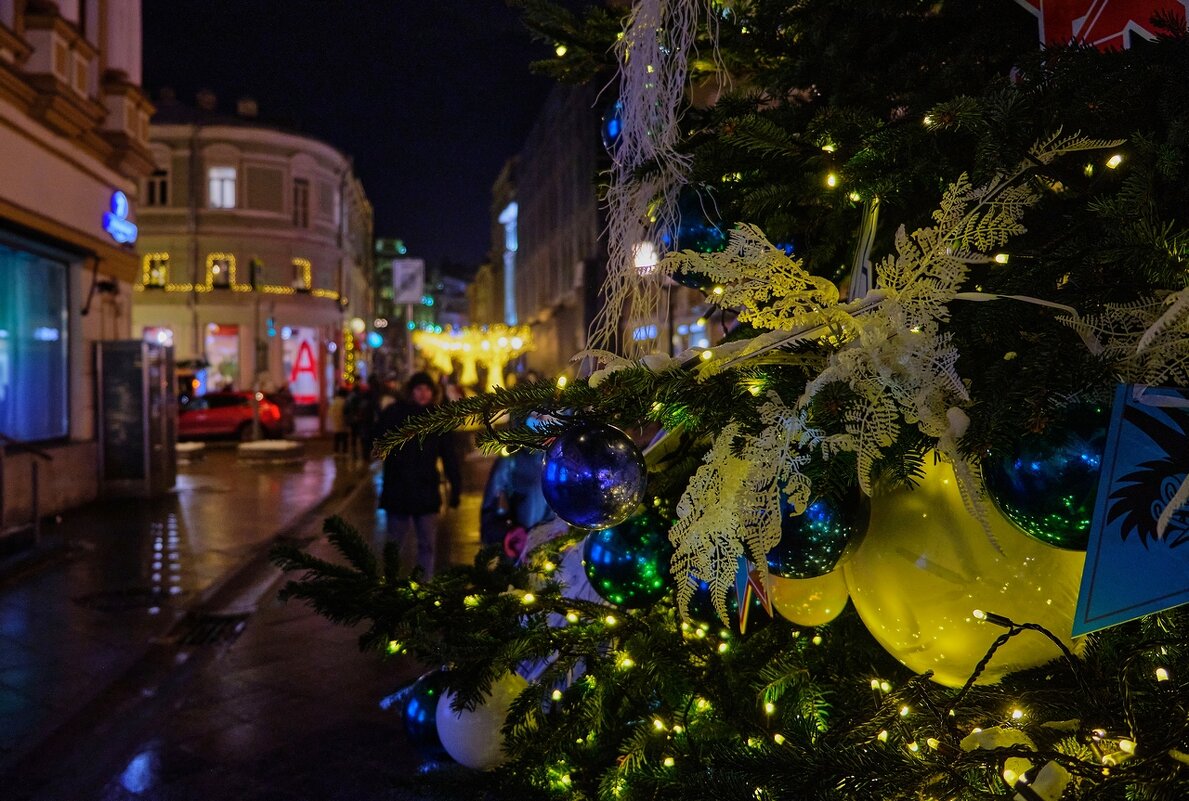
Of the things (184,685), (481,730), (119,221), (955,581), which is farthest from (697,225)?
(119,221)

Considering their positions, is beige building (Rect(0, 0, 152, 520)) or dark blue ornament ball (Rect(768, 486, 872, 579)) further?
beige building (Rect(0, 0, 152, 520))

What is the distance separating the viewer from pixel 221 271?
3781 centimetres

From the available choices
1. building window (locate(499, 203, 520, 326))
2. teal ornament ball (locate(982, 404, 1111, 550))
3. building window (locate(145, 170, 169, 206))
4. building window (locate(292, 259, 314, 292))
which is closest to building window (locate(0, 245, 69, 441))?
teal ornament ball (locate(982, 404, 1111, 550))

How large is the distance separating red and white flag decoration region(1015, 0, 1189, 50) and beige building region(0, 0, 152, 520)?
9897 millimetres

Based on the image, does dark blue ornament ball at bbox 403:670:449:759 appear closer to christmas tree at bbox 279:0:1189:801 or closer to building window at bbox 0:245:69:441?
christmas tree at bbox 279:0:1189:801

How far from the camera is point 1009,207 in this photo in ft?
4.46

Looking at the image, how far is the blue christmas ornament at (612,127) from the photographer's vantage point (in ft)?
7.59

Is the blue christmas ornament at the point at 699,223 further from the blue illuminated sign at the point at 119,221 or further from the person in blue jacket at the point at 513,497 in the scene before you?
the blue illuminated sign at the point at 119,221

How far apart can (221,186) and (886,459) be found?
4060 cm

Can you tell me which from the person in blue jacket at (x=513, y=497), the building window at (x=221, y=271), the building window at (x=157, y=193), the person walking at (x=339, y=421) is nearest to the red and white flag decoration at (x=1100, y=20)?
the person in blue jacket at (x=513, y=497)

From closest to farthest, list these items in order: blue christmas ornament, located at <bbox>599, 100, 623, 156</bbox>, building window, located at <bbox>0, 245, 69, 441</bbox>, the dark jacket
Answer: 1. blue christmas ornament, located at <bbox>599, 100, 623, 156</bbox>
2. the dark jacket
3. building window, located at <bbox>0, 245, 69, 441</bbox>

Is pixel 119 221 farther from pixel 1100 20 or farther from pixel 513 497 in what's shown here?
pixel 1100 20

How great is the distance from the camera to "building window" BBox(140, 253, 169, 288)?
121 ft

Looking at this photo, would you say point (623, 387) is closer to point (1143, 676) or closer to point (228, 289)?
point (1143, 676)
